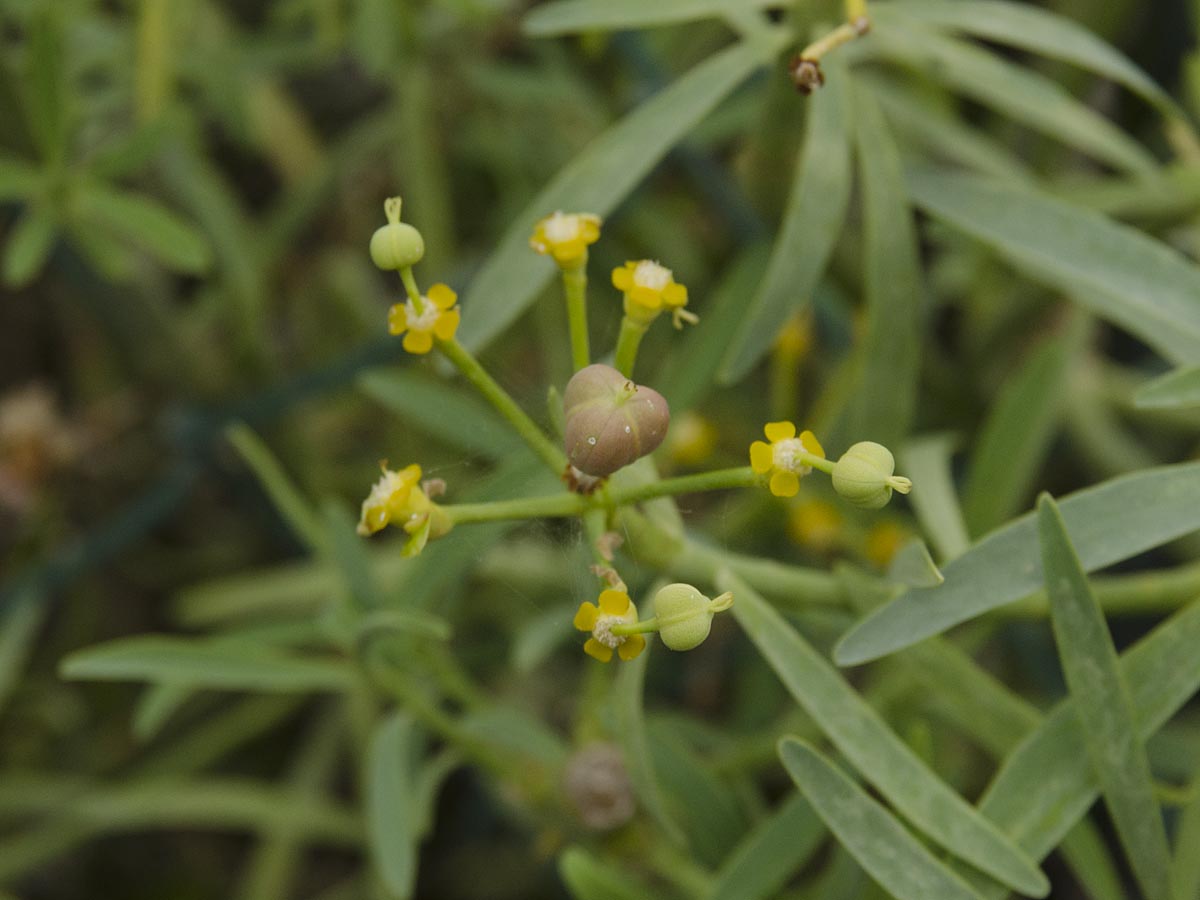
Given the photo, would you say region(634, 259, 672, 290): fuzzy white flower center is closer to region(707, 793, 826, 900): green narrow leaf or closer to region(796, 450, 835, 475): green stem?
region(796, 450, 835, 475): green stem

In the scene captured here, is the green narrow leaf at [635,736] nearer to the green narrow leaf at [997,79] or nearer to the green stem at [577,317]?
the green stem at [577,317]

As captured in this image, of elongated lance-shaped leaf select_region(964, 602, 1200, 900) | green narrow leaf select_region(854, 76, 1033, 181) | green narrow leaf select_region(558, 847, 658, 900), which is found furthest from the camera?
green narrow leaf select_region(854, 76, 1033, 181)

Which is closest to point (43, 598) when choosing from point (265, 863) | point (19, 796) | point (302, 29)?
point (19, 796)

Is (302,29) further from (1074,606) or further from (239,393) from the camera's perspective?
(1074,606)

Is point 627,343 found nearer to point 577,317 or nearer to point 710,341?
point 577,317

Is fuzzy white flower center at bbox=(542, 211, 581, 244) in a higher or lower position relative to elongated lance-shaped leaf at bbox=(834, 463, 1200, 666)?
higher

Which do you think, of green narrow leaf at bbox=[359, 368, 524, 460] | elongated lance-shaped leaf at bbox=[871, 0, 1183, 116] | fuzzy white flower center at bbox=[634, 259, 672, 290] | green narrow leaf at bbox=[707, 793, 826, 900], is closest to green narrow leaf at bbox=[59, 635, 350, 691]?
green narrow leaf at bbox=[359, 368, 524, 460]

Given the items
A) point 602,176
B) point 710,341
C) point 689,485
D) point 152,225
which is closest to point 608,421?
point 689,485
